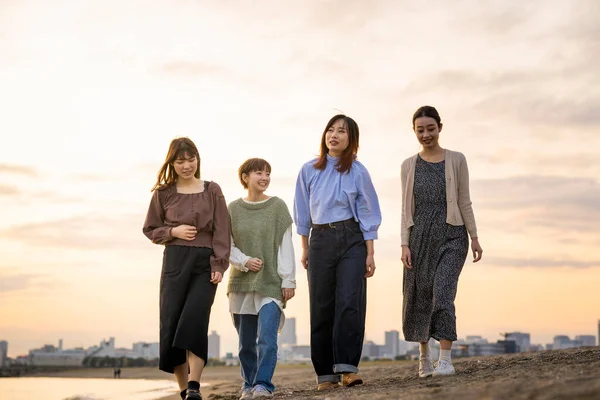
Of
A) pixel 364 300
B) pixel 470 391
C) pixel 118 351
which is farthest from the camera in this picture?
pixel 118 351

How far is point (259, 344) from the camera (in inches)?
255

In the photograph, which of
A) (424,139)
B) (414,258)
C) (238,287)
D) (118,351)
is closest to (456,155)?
(424,139)

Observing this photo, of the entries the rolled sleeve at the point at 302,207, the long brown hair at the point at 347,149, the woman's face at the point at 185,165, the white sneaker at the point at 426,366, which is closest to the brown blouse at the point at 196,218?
the woman's face at the point at 185,165

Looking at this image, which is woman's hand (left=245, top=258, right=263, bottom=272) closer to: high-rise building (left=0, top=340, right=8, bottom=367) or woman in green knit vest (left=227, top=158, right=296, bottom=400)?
woman in green knit vest (left=227, top=158, right=296, bottom=400)

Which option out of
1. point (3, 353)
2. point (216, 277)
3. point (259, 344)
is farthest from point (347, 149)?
point (3, 353)

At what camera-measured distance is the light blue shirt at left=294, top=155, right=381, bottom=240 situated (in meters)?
6.62

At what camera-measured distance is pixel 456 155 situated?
22.7 feet

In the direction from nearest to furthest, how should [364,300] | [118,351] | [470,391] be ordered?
1. [470,391]
2. [364,300]
3. [118,351]

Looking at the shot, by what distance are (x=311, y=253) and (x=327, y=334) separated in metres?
0.71

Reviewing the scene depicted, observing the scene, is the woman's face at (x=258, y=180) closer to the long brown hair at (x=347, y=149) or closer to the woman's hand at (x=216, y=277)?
the long brown hair at (x=347, y=149)

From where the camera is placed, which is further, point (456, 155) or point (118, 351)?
point (118, 351)

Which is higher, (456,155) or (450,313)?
(456,155)

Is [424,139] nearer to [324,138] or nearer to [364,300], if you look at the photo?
[324,138]

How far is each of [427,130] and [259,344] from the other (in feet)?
7.82
